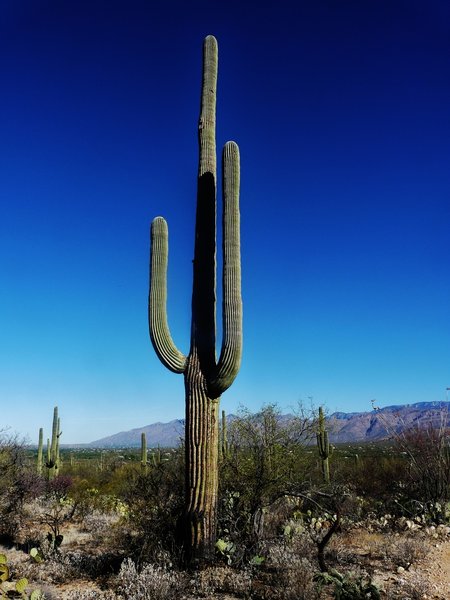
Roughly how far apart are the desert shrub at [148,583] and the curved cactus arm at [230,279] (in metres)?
2.27

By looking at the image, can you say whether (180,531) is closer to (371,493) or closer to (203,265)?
(203,265)

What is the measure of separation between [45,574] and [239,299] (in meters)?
4.69

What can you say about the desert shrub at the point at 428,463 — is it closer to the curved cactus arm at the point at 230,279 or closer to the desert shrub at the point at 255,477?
the desert shrub at the point at 255,477

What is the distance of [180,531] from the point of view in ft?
21.7

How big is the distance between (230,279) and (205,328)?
2.64ft

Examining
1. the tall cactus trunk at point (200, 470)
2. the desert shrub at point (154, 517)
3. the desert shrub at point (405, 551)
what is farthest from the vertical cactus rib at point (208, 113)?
the desert shrub at point (405, 551)

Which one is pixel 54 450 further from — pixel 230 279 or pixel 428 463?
pixel 230 279

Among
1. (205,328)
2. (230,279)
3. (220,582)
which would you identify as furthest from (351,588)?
(230,279)

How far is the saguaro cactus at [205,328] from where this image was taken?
6.54 metres

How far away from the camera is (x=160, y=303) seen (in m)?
7.45

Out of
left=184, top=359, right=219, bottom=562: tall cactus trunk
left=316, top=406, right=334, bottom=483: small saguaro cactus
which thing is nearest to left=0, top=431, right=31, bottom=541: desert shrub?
left=184, top=359, right=219, bottom=562: tall cactus trunk

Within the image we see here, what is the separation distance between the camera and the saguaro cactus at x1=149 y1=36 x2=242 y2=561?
21.4 feet

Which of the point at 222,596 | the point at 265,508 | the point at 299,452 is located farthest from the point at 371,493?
the point at 222,596

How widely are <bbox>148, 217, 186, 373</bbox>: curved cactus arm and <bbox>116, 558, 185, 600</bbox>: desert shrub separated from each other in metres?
2.52
